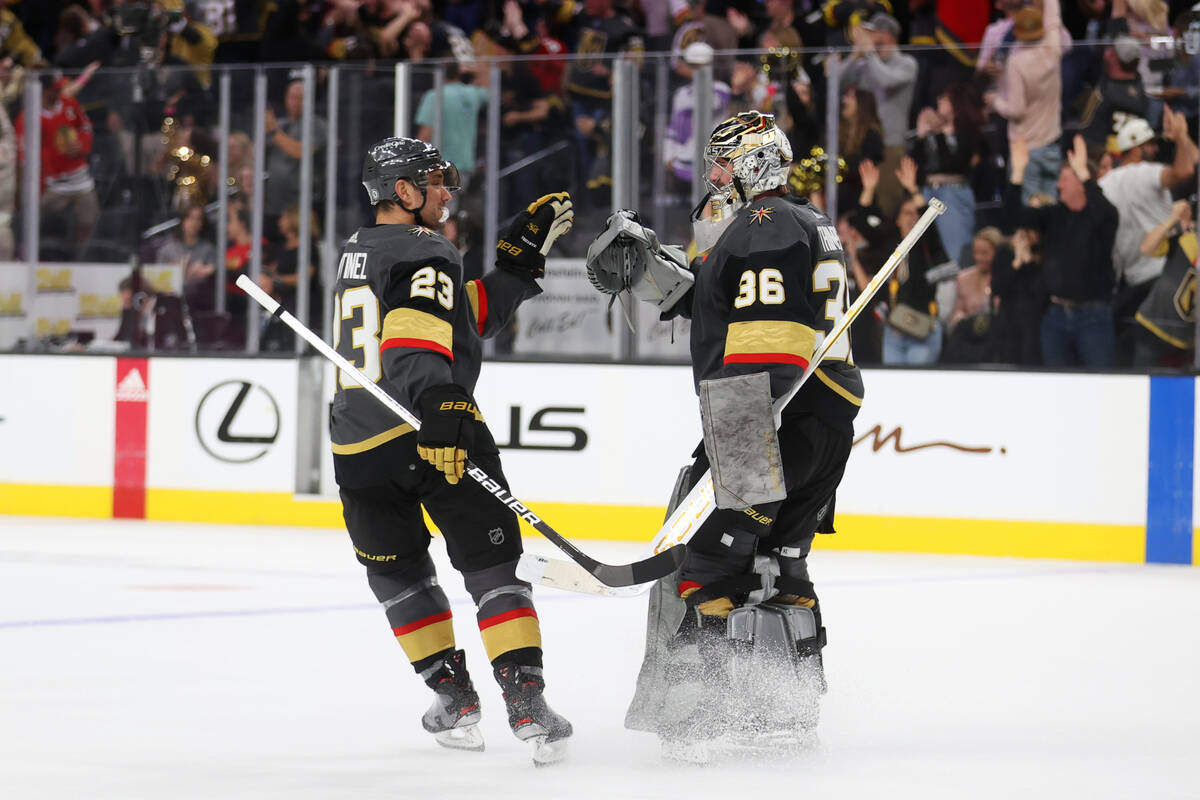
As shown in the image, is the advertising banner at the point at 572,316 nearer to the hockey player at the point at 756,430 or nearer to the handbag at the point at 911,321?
the handbag at the point at 911,321

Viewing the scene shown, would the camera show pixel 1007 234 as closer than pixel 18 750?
No

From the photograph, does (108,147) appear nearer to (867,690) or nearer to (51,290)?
(51,290)

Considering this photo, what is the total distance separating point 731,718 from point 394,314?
3.64 feet

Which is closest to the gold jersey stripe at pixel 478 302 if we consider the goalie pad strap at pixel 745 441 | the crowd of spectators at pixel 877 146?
the goalie pad strap at pixel 745 441

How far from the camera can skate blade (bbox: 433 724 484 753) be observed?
12.9ft

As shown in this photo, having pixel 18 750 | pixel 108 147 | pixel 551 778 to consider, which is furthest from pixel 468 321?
pixel 108 147

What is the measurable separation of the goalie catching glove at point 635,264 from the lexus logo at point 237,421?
17.1ft

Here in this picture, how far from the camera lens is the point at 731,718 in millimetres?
3898

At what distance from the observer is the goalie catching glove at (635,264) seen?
13.2 feet

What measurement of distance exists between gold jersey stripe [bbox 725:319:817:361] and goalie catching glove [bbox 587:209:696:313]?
32cm

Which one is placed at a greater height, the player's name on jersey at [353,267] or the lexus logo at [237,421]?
the player's name on jersey at [353,267]

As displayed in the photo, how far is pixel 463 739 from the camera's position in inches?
155

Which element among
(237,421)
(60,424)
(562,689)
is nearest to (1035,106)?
(237,421)

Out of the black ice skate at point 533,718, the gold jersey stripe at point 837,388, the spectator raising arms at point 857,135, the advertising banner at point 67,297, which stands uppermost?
the spectator raising arms at point 857,135
